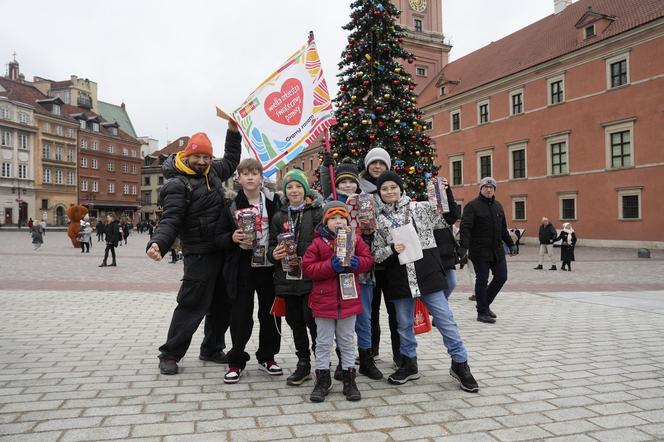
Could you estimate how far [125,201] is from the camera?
243 ft

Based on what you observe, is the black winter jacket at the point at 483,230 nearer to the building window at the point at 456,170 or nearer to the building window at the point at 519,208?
the building window at the point at 519,208

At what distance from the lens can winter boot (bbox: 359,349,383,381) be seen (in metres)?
4.42

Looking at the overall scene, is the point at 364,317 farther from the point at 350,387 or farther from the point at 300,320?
the point at 350,387

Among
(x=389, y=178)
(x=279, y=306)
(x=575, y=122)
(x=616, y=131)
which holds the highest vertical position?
(x=575, y=122)

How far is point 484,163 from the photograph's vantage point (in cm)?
3853

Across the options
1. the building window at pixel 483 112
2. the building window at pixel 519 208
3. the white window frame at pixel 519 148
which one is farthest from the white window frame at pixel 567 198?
the building window at pixel 483 112

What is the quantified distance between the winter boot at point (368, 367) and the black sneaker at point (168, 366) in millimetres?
1746

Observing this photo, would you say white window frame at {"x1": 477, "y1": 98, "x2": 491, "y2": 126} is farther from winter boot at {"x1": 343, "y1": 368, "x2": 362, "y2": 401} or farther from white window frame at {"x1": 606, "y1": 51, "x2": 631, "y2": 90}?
winter boot at {"x1": 343, "y1": 368, "x2": 362, "y2": 401}

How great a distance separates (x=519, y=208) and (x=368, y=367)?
111 feet

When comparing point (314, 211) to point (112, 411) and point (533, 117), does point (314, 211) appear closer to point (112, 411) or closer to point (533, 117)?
point (112, 411)

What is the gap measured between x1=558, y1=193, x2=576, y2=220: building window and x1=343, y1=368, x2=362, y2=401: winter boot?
31.3 metres

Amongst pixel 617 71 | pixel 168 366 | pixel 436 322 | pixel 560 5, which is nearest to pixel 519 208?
pixel 617 71

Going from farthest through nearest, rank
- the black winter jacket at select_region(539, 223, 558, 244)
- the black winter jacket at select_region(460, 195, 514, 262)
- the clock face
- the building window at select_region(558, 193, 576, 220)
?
the clock face < the building window at select_region(558, 193, 576, 220) < the black winter jacket at select_region(539, 223, 558, 244) < the black winter jacket at select_region(460, 195, 514, 262)

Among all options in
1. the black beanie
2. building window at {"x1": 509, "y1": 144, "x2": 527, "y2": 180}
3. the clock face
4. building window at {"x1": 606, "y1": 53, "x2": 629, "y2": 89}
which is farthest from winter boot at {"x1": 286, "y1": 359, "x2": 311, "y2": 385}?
the clock face
